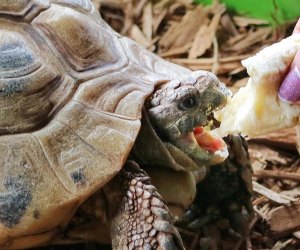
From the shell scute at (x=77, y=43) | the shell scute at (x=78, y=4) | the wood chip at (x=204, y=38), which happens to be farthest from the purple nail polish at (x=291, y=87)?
the wood chip at (x=204, y=38)

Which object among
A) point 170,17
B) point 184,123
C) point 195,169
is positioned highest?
point 184,123

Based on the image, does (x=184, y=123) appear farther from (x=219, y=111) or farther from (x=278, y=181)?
(x=278, y=181)

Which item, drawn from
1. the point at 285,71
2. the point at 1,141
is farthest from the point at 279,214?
the point at 1,141

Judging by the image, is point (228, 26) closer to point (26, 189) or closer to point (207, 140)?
point (207, 140)

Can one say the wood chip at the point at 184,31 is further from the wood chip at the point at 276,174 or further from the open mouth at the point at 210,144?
the open mouth at the point at 210,144

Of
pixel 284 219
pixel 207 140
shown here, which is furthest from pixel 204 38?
pixel 207 140

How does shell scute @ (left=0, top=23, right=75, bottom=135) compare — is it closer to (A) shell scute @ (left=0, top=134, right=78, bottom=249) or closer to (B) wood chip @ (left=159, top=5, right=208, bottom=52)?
(A) shell scute @ (left=0, top=134, right=78, bottom=249)
